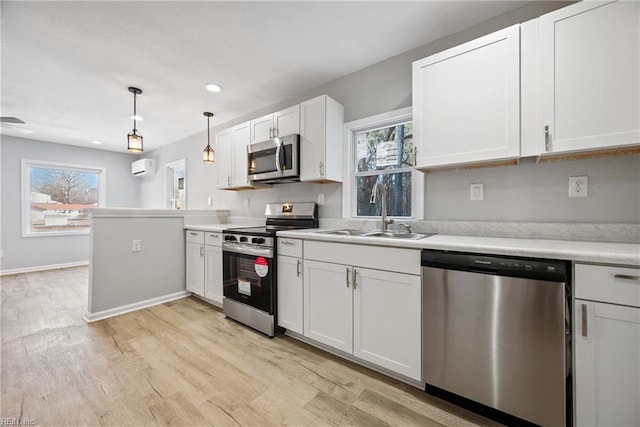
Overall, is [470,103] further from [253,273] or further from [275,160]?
[253,273]

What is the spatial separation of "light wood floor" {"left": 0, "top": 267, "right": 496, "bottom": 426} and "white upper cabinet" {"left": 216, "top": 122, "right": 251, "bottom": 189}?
1.74 meters

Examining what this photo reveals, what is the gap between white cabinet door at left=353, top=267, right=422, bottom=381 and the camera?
62.2 inches

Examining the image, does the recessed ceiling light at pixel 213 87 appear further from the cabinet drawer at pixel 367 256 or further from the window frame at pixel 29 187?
the window frame at pixel 29 187

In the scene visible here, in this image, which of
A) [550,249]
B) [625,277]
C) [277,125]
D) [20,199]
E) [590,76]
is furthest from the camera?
[20,199]

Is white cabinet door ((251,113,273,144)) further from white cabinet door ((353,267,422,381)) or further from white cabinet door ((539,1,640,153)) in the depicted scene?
white cabinet door ((539,1,640,153))

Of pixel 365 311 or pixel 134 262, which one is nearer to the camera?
pixel 365 311

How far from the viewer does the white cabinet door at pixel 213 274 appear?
2.94m

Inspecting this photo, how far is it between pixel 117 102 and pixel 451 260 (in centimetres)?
429

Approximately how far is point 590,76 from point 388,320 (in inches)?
69.0

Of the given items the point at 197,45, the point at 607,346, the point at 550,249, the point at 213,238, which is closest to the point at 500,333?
the point at 607,346

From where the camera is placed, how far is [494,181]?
188cm

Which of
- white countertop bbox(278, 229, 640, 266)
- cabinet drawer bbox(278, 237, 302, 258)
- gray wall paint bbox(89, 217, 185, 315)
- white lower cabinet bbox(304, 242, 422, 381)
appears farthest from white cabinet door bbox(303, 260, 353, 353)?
gray wall paint bbox(89, 217, 185, 315)

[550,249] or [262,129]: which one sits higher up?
[262,129]

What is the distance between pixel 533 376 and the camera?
124 centimetres
